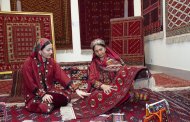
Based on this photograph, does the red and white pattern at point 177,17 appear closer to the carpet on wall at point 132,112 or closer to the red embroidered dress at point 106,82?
the carpet on wall at point 132,112

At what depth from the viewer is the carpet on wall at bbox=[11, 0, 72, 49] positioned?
6113 millimetres

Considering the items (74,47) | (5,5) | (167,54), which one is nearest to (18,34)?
(5,5)

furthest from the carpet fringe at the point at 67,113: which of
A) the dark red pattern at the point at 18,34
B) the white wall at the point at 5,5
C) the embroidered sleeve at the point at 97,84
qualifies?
the white wall at the point at 5,5

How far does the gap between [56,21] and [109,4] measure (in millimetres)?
1471

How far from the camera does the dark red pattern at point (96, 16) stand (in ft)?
20.9

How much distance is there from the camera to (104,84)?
8.44 ft

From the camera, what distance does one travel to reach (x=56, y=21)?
6234mm

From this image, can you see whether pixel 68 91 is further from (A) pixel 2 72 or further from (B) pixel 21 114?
(A) pixel 2 72

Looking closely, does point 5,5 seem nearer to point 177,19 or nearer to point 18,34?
point 18,34

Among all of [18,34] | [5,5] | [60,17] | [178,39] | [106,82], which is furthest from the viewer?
[60,17]

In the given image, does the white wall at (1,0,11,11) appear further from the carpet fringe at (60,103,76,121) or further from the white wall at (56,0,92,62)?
the carpet fringe at (60,103,76,121)

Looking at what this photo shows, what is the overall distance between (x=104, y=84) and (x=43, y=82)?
2.16 ft

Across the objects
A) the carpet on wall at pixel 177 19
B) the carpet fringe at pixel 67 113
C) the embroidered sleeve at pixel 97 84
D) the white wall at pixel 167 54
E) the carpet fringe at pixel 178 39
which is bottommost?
the carpet fringe at pixel 67 113

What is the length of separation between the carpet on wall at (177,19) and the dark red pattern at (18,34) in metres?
2.58
